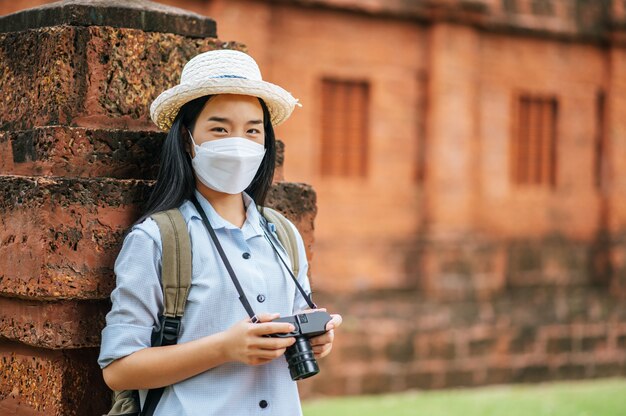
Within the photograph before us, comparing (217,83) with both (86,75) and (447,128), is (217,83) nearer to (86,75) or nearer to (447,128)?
(86,75)

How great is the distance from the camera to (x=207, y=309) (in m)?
2.93

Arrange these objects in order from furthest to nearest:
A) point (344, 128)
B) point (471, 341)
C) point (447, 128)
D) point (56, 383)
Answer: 1. point (447, 128)
2. point (471, 341)
3. point (344, 128)
4. point (56, 383)

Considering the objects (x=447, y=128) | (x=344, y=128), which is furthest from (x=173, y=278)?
(x=447, y=128)

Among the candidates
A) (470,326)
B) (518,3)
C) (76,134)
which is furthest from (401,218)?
(76,134)

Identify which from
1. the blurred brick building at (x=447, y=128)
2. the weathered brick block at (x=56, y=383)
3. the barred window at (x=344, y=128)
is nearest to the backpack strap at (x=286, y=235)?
the weathered brick block at (x=56, y=383)

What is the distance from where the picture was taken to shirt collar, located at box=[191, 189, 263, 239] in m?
3.08

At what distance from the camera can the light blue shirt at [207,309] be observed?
287 cm

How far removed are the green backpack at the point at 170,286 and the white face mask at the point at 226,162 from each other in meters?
0.16

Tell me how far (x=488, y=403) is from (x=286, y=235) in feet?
27.2

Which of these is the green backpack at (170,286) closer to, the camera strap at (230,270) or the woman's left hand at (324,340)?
the camera strap at (230,270)

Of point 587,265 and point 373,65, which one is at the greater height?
point 373,65

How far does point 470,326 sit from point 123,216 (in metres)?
10.2

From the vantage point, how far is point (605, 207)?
50.2 feet

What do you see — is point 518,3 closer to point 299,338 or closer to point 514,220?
point 514,220
